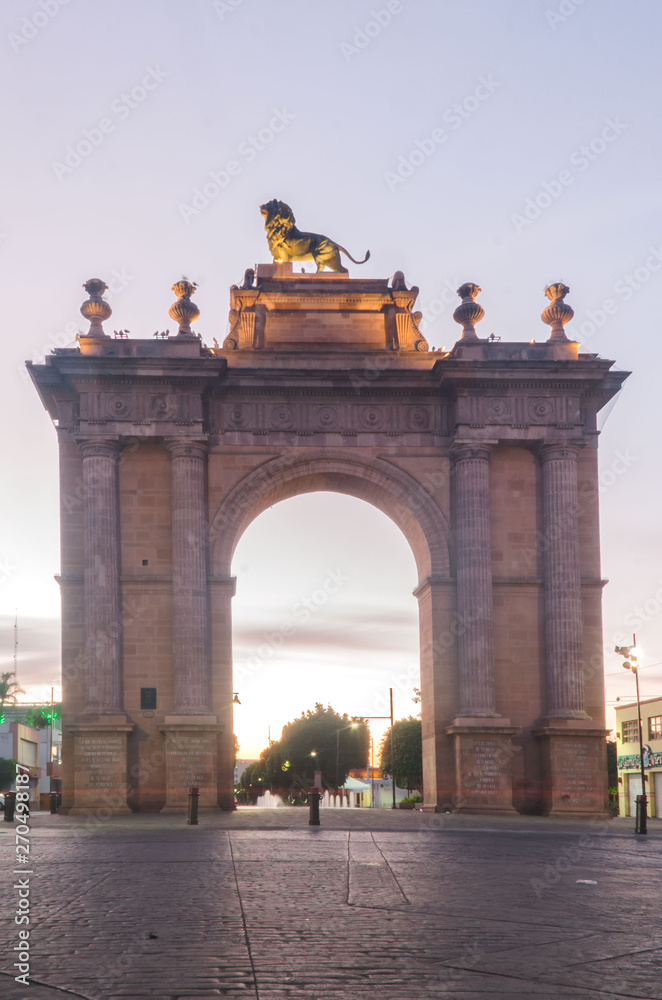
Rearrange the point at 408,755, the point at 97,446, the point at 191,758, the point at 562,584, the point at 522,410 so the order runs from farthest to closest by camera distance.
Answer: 1. the point at 408,755
2. the point at 522,410
3. the point at 562,584
4. the point at 97,446
5. the point at 191,758

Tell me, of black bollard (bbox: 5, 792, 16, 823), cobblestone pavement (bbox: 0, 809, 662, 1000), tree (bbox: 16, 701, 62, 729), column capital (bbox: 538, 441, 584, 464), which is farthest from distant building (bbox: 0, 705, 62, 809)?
cobblestone pavement (bbox: 0, 809, 662, 1000)

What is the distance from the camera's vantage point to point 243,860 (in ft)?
50.9

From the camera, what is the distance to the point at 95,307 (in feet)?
111

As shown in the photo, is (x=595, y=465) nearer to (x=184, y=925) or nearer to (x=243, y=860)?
(x=243, y=860)

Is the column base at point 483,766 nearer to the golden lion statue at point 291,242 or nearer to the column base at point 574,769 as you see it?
the column base at point 574,769

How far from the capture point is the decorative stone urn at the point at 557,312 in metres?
34.4

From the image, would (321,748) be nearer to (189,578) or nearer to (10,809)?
(10,809)

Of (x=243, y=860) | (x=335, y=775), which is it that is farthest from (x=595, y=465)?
(x=335, y=775)

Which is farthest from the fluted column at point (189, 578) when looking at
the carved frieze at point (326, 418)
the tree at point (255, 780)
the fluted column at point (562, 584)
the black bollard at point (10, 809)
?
the tree at point (255, 780)

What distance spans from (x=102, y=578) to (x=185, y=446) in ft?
14.5

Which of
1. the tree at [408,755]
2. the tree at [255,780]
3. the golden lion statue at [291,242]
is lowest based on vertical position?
the tree at [255,780]

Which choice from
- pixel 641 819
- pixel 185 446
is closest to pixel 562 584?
pixel 641 819

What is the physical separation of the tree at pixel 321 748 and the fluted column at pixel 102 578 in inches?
2606

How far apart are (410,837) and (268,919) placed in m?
11.4
